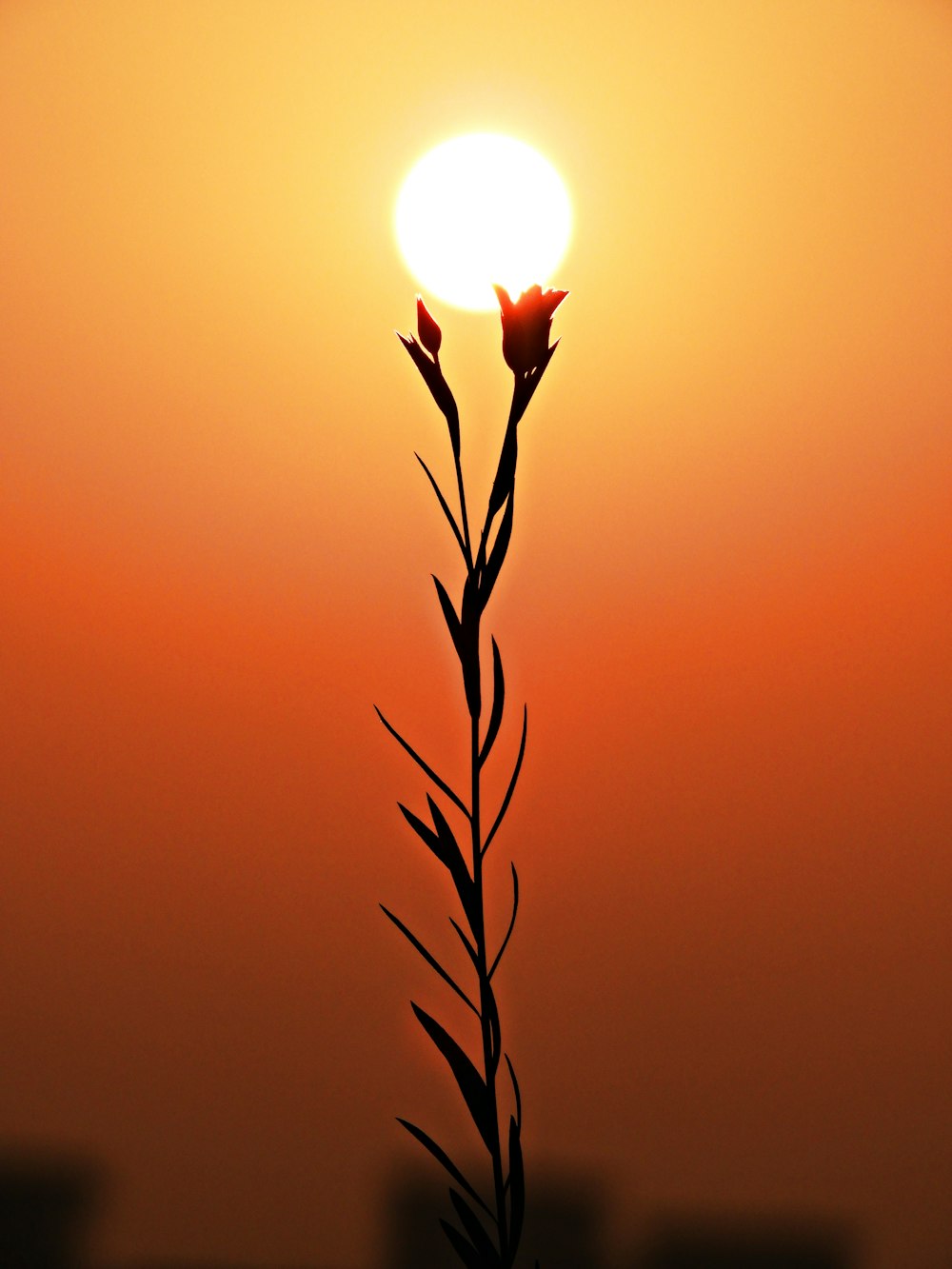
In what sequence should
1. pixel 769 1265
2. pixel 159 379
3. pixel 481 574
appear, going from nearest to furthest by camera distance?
pixel 481 574
pixel 769 1265
pixel 159 379

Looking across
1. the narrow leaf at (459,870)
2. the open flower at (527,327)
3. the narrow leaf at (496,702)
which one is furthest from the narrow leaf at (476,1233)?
the open flower at (527,327)

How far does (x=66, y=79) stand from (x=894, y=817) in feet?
6.99

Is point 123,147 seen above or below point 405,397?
above

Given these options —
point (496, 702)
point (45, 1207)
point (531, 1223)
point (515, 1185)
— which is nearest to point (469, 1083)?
point (515, 1185)

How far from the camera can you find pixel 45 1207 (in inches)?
73.7

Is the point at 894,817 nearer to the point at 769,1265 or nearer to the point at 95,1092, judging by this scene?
the point at 769,1265

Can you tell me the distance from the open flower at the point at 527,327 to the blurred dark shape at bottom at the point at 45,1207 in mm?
1832

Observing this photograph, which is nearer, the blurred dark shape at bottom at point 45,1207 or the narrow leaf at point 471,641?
the narrow leaf at point 471,641

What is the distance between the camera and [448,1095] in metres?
1.87

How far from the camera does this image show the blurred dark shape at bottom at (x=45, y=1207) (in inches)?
73.2

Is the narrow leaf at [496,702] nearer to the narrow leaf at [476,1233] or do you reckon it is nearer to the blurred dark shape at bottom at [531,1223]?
the narrow leaf at [476,1233]

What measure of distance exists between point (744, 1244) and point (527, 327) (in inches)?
71.5

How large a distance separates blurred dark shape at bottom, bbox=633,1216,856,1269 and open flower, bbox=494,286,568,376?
174 cm

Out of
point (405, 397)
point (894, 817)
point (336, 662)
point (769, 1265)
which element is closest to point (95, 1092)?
point (336, 662)
